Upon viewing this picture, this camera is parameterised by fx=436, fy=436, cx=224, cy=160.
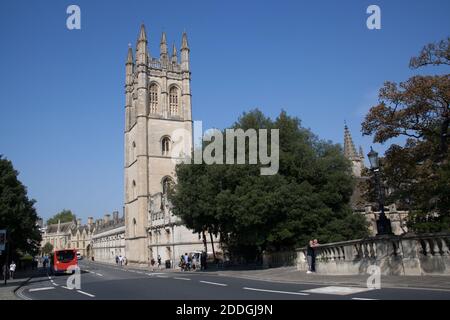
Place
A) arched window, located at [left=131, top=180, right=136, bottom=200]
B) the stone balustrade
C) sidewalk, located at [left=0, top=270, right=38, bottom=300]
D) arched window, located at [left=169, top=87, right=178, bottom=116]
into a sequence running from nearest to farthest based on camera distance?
the stone balustrade
sidewalk, located at [left=0, top=270, right=38, bottom=300]
arched window, located at [left=131, top=180, right=136, bottom=200]
arched window, located at [left=169, top=87, right=178, bottom=116]

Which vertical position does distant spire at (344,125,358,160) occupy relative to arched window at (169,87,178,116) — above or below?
below

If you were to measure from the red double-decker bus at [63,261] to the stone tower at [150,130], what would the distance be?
23352mm

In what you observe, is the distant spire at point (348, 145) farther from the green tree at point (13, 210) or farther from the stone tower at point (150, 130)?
the green tree at point (13, 210)

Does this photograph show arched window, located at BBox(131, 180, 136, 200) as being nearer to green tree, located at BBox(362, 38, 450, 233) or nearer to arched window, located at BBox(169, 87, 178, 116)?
arched window, located at BBox(169, 87, 178, 116)

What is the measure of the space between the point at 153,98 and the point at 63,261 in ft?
133

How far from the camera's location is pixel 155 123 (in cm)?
7275

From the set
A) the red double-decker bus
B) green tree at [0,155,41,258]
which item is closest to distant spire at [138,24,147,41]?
green tree at [0,155,41,258]

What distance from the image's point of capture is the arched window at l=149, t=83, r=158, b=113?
245ft

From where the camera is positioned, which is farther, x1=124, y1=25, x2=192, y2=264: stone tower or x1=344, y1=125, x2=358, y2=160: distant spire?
x1=344, y1=125, x2=358, y2=160: distant spire

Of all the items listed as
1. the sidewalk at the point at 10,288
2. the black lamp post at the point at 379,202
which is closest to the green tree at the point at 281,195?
the black lamp post at the point at 379,202

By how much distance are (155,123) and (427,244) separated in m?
61.8

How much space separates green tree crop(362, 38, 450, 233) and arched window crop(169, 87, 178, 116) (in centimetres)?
6177

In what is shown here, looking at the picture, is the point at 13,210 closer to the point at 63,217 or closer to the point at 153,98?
the point at 153,98

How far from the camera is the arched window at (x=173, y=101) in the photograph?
76363 millimetres
